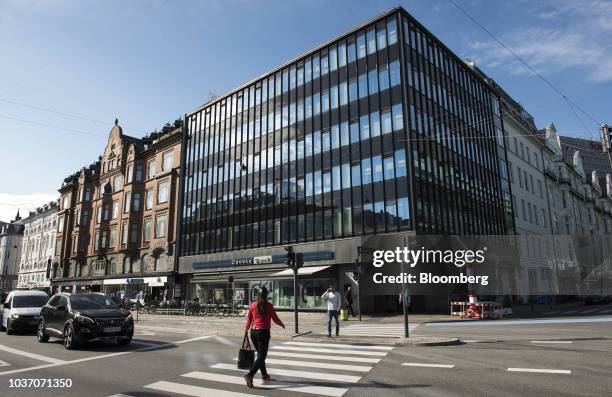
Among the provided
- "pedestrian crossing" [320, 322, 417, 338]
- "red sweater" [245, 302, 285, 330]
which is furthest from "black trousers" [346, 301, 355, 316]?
"red sweater" [245, 302, 285, 330]

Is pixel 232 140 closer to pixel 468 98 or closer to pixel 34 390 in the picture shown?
pixel 468 98

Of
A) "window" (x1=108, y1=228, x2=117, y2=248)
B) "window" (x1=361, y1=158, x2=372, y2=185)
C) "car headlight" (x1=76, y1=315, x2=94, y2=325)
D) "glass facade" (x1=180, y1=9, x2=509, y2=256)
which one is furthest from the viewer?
"window" (x1=108, y1=228, x2=117, y2=248)

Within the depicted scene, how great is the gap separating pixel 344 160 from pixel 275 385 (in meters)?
25.1

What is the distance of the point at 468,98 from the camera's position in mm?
37969

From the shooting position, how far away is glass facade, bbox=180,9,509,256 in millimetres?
28750

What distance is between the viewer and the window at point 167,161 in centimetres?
4822

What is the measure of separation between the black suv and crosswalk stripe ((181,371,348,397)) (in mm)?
4745

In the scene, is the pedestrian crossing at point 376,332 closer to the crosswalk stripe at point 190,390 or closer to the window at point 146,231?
the crosswalk stripe at point 190,390

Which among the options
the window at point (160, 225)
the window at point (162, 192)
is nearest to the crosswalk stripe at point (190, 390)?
the window at point (160, 225)

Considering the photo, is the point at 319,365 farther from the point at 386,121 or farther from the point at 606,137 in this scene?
the point at 386,121

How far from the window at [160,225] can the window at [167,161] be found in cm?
553

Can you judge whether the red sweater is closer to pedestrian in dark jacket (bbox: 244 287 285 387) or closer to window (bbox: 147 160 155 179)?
pedestrian in dark jacket (bbox: 244 287 285 387)

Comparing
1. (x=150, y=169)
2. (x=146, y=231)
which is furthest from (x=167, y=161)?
(x=146, y=231)
